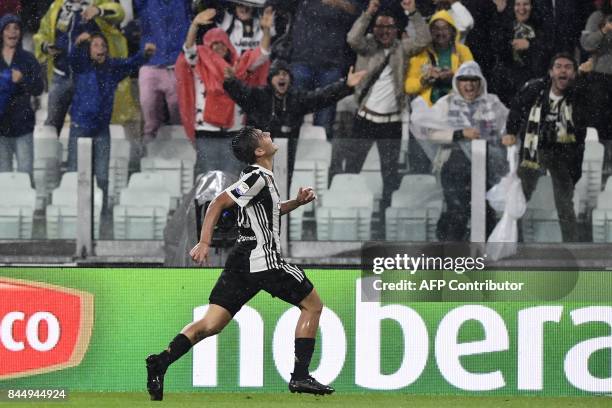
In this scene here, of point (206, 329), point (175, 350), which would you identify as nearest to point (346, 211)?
point (206, 329)

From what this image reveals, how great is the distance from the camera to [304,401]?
23.3ft

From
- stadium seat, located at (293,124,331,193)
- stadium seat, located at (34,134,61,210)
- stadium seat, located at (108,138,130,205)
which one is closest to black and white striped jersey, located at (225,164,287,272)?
stadium seat, located at (293,124,331,193)

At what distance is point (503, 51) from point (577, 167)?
4.73 ft

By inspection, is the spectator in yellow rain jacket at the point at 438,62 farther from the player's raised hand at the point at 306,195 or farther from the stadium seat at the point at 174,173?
the player's raised hand at the point at 306,195

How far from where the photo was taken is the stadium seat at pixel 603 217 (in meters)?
9.93

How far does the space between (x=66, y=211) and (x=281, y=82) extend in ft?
7.67

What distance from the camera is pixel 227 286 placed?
21.7ft

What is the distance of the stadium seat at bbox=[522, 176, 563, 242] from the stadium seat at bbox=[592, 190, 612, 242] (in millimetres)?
322

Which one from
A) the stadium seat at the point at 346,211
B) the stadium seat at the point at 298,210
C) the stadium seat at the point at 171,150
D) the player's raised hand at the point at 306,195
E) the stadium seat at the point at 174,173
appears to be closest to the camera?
the player's raised hand at the point at 306,195

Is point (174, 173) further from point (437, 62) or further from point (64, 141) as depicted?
point (437, 62)

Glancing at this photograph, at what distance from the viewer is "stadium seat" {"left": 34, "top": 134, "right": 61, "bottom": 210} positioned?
10242 mm

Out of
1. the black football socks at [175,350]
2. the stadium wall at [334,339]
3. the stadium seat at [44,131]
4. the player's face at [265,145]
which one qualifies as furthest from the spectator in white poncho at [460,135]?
the black football socks at [175,350]

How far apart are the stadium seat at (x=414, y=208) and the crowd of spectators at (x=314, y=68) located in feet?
2.32

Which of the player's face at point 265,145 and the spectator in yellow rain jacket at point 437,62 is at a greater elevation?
the spectator in yellow rain jacket at point 437,62
